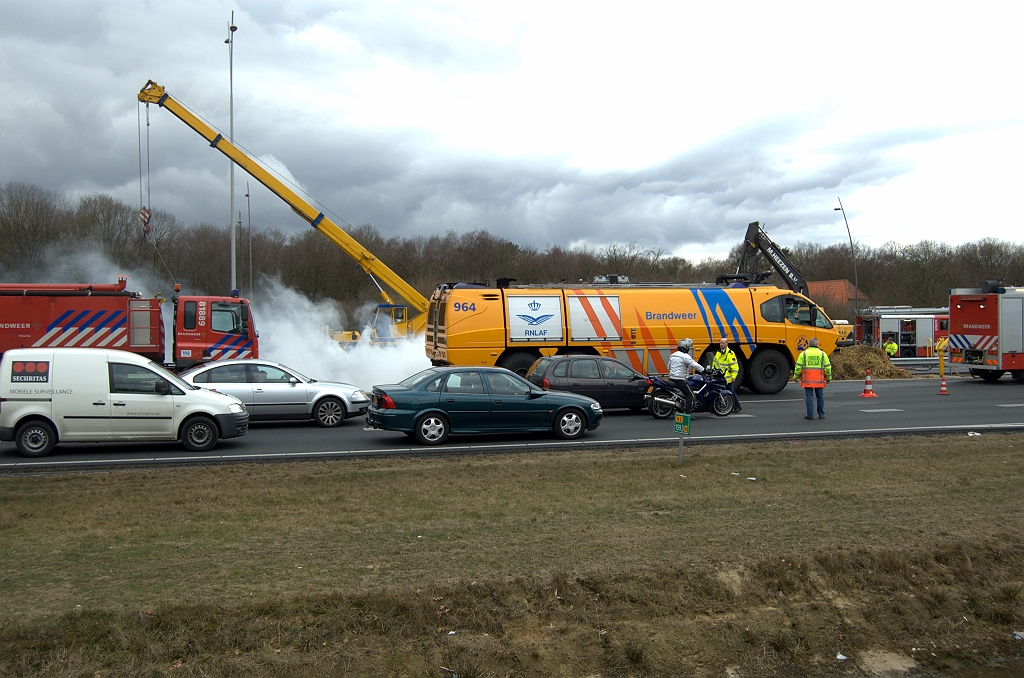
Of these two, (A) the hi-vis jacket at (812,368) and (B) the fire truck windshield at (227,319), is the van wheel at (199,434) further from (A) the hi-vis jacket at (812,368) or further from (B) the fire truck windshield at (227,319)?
(A) the hi-vis jacket at (812,368)

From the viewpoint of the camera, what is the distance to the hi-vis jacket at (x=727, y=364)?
1886 centimetres

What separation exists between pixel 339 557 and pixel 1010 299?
27.0m

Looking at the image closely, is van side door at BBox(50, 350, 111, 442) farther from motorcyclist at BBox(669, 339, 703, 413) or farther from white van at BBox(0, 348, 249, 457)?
motorcyclist at BBox(669, 339, 703, 413)

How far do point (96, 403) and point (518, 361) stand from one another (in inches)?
429

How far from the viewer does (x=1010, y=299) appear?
26547 millimetres

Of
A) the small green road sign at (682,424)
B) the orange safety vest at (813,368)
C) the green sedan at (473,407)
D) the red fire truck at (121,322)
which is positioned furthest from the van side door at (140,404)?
the orange safety vest at (813,368)

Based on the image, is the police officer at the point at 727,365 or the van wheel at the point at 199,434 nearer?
the van wheel at the point at 199,434

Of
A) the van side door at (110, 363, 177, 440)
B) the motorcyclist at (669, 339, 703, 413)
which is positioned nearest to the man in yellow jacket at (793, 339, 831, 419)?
the motorcyclist at (669, 339, 703, 413)

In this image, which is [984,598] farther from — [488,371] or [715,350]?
[715,350]

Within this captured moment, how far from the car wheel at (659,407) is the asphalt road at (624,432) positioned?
0.28 m

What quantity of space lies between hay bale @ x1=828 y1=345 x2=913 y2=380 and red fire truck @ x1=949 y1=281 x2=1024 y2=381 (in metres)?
2.89

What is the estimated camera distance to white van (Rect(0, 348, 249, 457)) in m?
12.2

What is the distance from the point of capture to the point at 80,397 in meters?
12.4

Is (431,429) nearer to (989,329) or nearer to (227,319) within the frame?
(227,319)
